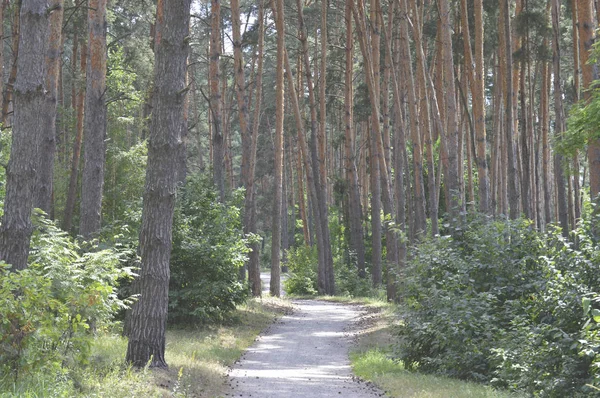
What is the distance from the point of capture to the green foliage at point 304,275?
3744 cm

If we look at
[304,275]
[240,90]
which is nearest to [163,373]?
[240,90]

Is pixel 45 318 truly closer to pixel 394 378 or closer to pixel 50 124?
pixel 394 378

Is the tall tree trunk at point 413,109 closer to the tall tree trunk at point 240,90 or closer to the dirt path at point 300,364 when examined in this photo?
the dirt path at point 300,364

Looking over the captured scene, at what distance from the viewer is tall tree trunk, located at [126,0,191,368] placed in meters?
10.3

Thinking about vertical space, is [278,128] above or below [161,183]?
above

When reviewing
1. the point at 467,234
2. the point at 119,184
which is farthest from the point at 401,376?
the point at 119,184

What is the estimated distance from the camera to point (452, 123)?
66.2 feet

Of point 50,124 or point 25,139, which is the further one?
point 50,124

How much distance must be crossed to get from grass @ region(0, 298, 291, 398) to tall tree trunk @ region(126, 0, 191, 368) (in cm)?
59

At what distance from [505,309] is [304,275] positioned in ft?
87.1

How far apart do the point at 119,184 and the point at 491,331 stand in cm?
1711

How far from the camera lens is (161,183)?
409 inches

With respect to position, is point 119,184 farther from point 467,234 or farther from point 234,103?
point 234,103

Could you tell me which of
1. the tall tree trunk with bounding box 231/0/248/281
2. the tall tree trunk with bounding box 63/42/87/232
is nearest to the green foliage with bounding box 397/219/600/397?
the tall tree trunk with bounding box 231/0/248/281
